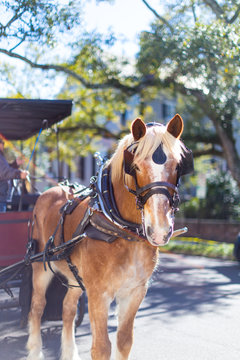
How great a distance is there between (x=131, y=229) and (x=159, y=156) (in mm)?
663

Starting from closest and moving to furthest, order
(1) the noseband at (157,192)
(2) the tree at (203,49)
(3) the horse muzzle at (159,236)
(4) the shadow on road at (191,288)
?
(3) the horse muzzle at (159,236), (1) the noseband at (157,192), (4) the shadow on road at (191,288), (2) the tree at (203,49)

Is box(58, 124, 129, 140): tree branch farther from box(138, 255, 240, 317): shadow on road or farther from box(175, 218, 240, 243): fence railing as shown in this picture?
box(175, 218, 240, 243): fence railing

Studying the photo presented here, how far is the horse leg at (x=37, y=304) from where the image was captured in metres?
4.38

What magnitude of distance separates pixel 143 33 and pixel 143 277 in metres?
8.18

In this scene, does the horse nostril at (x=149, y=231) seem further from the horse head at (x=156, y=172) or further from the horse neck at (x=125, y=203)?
the horse neck at (x=125, y=203)

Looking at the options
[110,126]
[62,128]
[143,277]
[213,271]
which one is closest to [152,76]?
[62,128]

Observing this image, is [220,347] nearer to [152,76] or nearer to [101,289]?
[101,289]

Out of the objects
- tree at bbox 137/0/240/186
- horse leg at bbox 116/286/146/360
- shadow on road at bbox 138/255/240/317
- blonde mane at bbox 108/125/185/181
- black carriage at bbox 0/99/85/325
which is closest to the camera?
blonde mane at bbox 108/125/185/181

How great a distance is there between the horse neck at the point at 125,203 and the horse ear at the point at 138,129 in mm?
470

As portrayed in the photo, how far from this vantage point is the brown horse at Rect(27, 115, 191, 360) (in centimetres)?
276

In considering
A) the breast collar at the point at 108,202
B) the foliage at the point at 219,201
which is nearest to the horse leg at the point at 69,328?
the breast collar at the point at 108,202

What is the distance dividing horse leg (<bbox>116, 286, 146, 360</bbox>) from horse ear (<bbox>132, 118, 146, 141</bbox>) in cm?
124

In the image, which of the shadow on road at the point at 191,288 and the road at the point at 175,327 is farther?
the shadow on road at the point at 191,288

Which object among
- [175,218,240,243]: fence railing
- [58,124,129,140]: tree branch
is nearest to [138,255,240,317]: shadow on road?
[175,218,240,243]: fence railing
